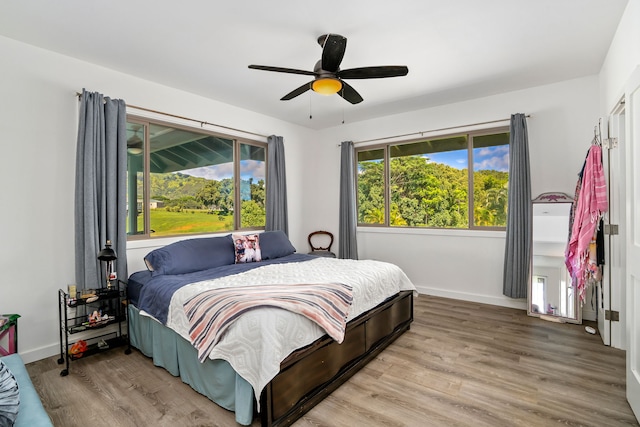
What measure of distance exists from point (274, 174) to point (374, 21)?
9.19ft

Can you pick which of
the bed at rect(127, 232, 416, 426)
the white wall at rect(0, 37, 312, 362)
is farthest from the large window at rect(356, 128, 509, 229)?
the white wall at rect(0, 37, 312, 362)

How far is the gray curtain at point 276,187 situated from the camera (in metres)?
4.82

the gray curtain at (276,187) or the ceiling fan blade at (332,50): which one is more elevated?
the ceiling fan blade at (332,50)

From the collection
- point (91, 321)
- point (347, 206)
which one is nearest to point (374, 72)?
point (347, 206)

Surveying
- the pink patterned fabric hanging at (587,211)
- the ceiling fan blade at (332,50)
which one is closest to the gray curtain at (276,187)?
the ceiling fan blade at (332,50)

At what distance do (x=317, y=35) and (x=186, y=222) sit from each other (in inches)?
105

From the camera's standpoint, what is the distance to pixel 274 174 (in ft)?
15.9

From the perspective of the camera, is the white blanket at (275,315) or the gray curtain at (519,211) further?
the gray curtain at (519,211)

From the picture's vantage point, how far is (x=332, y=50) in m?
2.31

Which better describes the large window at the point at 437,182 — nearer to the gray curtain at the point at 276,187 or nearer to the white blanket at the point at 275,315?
the gray curtain at the point at 276,187

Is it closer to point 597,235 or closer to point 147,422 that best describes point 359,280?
point 147,422

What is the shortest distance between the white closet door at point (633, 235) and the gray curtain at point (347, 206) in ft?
11.0

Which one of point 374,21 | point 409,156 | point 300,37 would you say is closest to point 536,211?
point 409,156

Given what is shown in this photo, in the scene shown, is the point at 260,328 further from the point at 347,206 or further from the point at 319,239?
the point at 319,239
